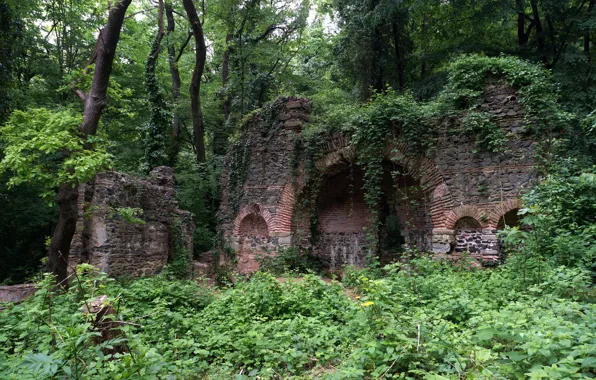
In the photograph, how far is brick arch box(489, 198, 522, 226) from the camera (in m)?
8.02

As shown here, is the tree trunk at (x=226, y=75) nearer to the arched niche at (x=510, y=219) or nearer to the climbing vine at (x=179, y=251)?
the climbing vine at (x=179, y=251)

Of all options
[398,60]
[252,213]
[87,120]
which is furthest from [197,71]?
[87,120]

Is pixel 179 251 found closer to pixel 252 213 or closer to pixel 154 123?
pixel 252 213

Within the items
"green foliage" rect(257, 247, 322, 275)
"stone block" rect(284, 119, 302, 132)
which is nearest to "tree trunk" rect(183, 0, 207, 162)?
"stone block" rect(284, 119, 302, 132)

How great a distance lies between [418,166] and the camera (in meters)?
9.17

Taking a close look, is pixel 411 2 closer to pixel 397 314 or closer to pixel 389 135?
pixel 389 135

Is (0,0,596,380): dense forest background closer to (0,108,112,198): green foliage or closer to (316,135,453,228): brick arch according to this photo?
(0,108,112,198): green foliage

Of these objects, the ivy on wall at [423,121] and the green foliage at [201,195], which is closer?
the ivy on wall at [423,121]

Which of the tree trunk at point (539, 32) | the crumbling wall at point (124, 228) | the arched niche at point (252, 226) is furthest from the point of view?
the tree trunk at point (539, 32)

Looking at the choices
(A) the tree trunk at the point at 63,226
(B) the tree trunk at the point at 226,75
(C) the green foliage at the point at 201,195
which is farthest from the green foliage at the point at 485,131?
(B) the tree trunk at the point at 226,75

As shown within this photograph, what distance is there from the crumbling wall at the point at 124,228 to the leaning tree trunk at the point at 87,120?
0.97m

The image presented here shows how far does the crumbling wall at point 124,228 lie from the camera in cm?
812

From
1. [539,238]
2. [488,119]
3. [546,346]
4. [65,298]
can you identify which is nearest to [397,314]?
[546,346]

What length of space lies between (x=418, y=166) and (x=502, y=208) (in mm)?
2097
